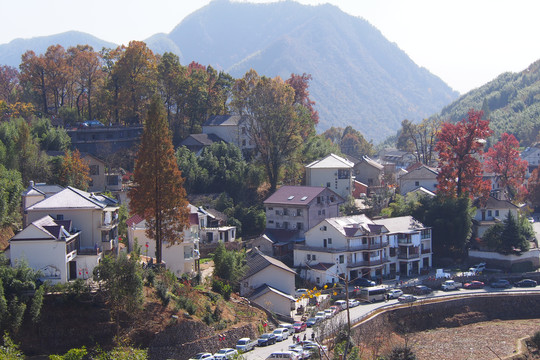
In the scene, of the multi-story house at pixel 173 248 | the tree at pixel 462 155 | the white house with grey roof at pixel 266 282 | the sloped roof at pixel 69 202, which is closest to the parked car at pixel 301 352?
the white house with grey roof at pixel 266 282

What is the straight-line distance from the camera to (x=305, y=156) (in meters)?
63.4

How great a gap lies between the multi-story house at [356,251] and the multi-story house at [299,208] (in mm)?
3108

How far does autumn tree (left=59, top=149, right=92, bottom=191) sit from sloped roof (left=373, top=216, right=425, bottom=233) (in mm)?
21051

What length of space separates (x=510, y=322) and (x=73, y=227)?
28.4 meters

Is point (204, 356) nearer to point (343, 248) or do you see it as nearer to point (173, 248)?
point (173, 248)

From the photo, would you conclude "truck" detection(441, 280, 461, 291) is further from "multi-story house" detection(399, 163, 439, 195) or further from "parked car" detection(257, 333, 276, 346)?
"parked car" detection(257, 333, 276, 346)

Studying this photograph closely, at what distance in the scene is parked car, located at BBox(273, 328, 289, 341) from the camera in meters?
34.5

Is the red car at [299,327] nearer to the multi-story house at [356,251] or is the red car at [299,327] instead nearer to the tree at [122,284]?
the multi-story house at [356,251]

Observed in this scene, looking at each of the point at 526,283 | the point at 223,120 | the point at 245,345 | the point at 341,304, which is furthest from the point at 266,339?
the point at 223,120

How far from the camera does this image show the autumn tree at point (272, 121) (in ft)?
190

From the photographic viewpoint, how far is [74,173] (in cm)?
4734

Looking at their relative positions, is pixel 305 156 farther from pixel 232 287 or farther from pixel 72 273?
pixel 72 273

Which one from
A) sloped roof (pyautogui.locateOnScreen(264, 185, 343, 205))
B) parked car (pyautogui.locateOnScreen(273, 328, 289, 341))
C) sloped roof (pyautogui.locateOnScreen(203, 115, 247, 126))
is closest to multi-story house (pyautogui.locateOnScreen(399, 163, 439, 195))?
sloped roof (pyautogui.locateOnScreen(264, 185, 343, 205))

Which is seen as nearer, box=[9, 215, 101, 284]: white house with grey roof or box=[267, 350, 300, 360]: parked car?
box=[267, 350, 300, 360]: parked car
